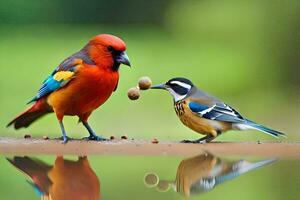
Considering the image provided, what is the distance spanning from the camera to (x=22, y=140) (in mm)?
6770

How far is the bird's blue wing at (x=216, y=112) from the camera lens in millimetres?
6414

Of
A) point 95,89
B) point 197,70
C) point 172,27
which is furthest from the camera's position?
point 172,27

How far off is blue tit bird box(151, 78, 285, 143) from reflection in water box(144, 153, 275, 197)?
65cm

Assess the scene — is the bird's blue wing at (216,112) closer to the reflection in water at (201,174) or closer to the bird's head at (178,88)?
the bird's head at (178,88)

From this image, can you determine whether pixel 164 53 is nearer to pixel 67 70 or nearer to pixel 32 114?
pixel 32 114

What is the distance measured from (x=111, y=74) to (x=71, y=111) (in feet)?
1.44

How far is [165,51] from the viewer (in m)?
15.0

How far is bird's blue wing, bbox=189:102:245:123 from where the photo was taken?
6.41m

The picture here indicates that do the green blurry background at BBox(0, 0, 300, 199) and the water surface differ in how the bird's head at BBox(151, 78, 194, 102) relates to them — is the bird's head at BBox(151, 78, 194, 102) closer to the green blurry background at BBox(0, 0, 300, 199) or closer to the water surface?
the water surface

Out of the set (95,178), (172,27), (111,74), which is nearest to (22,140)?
(111,74)

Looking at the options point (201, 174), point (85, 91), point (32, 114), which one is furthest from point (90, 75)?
point (201, 174)

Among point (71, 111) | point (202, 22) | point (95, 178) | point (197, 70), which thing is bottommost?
Result: point (95, 178)

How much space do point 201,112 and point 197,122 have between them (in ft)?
0.27

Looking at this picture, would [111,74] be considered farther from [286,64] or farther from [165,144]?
[286,64]
